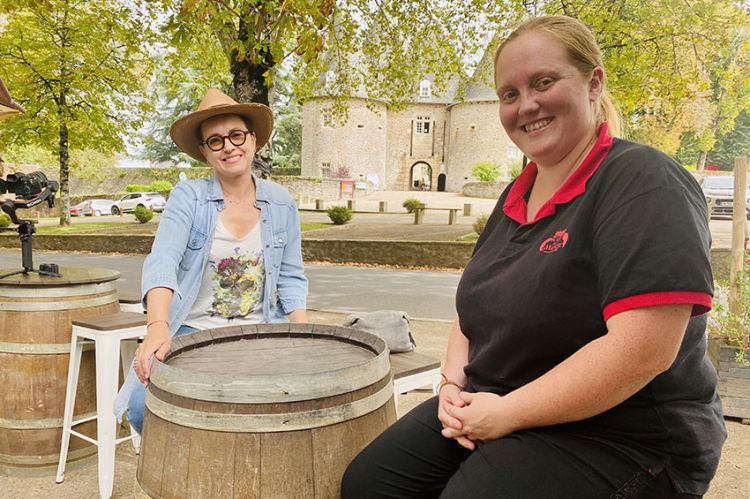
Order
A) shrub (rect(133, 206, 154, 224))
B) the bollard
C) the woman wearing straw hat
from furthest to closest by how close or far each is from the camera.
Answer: shrub (rect(133, 206, 154, 224)) → the bollard → the woman wearing straw hat

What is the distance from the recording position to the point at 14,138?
19516mm

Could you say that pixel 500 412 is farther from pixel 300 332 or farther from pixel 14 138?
pixel 14 138

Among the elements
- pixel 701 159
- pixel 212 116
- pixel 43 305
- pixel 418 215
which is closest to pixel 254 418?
pixel 212 116

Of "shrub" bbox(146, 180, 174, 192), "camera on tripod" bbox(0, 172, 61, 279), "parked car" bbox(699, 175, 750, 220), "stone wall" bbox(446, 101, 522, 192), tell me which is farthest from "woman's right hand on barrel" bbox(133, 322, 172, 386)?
"stone wall" bbox(446, 101, 522, 192)

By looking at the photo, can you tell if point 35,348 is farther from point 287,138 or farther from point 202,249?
point 287,138

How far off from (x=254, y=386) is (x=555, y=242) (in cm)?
87

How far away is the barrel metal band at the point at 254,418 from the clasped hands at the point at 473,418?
0.90 ft

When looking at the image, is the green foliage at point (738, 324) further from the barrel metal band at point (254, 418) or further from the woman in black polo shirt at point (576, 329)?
the barrel metal band at point (254, 418)

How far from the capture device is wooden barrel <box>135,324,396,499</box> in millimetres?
1504

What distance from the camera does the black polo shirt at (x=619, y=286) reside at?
130 centimetres

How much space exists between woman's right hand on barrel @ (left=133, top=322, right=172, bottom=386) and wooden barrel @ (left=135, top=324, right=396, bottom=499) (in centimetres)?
29

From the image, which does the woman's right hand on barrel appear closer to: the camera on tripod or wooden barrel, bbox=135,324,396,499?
wooden barrel, bbox=135,324,396,499

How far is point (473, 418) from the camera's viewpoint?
5.23ft

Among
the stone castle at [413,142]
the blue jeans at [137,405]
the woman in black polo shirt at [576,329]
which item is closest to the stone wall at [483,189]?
the stone castle at [413,142]
